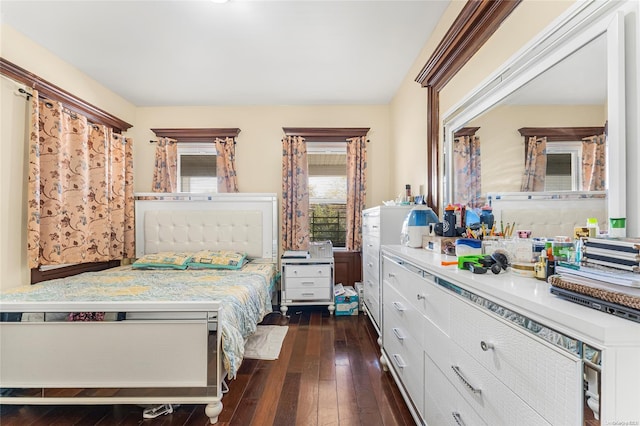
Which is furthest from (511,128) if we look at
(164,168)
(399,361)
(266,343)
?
(164,168)

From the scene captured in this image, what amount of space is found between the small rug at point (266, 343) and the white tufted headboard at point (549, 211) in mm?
2097

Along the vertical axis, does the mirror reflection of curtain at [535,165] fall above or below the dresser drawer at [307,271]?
above

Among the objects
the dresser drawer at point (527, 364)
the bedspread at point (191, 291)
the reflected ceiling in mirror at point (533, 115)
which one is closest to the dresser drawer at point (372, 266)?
the reflected ceiling in mirror at point (533, 115)

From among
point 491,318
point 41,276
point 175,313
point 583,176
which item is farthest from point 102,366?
point 583,176

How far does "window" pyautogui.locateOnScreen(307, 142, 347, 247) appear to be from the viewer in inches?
165

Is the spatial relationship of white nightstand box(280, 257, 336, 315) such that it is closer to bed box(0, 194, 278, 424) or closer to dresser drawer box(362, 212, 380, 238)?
dresser drawer box(362, 212, 380, 238)

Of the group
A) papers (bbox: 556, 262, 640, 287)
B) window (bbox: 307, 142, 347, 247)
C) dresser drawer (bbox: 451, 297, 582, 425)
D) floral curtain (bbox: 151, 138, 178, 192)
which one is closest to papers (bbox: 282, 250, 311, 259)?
window (bbox: 307, 142, 347, 247)

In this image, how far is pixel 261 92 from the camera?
Answer: 3.61m

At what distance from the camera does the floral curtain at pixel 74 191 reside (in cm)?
255

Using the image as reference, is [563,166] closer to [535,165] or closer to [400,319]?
[535,165]

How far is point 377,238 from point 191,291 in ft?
5.63

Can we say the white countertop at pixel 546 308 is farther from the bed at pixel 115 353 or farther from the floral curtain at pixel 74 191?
the floral curtain at pixel 74 191

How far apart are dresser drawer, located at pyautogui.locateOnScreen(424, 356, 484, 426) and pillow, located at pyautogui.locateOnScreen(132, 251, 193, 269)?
114 inches

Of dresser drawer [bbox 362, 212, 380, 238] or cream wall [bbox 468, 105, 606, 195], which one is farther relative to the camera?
dresser drawer [bbox 362, 212, 380, 238]
